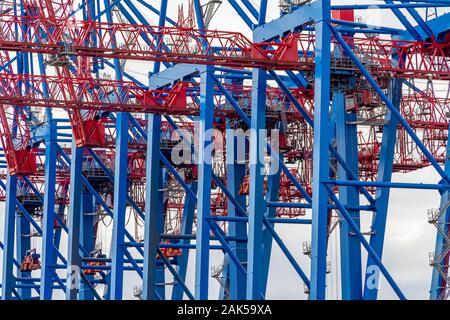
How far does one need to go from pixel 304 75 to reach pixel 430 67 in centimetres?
794

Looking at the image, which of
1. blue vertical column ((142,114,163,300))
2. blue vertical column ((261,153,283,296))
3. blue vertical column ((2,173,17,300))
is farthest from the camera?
blue vertical column ((2,173,17,300))

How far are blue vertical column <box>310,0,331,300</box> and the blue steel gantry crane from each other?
0.20 feet

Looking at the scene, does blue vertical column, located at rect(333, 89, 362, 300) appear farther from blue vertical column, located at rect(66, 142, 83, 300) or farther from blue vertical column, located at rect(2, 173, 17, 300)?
blue vertical column, located at rect(2, 173, 17, 300)

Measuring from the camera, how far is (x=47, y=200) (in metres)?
82.4

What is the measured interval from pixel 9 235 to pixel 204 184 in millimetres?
28696

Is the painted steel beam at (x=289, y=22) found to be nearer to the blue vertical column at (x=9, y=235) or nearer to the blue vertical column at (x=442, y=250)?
the blue vertical column at (x=442, y=250)

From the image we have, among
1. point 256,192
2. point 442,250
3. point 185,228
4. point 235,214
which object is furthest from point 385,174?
point 185,228

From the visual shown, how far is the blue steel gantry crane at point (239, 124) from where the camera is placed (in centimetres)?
5881

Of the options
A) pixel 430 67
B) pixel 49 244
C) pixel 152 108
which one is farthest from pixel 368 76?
pixel 49 244

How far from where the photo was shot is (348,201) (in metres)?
63.1

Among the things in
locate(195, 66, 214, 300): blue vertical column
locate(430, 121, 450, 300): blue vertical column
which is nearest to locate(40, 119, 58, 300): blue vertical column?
locate(195, 66, 214, 300): blue vertical column

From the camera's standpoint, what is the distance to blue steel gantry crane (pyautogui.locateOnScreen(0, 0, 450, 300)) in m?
58.8

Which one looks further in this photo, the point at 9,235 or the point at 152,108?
the point at 9,235

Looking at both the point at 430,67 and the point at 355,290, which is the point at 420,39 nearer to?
the point at 430,67
